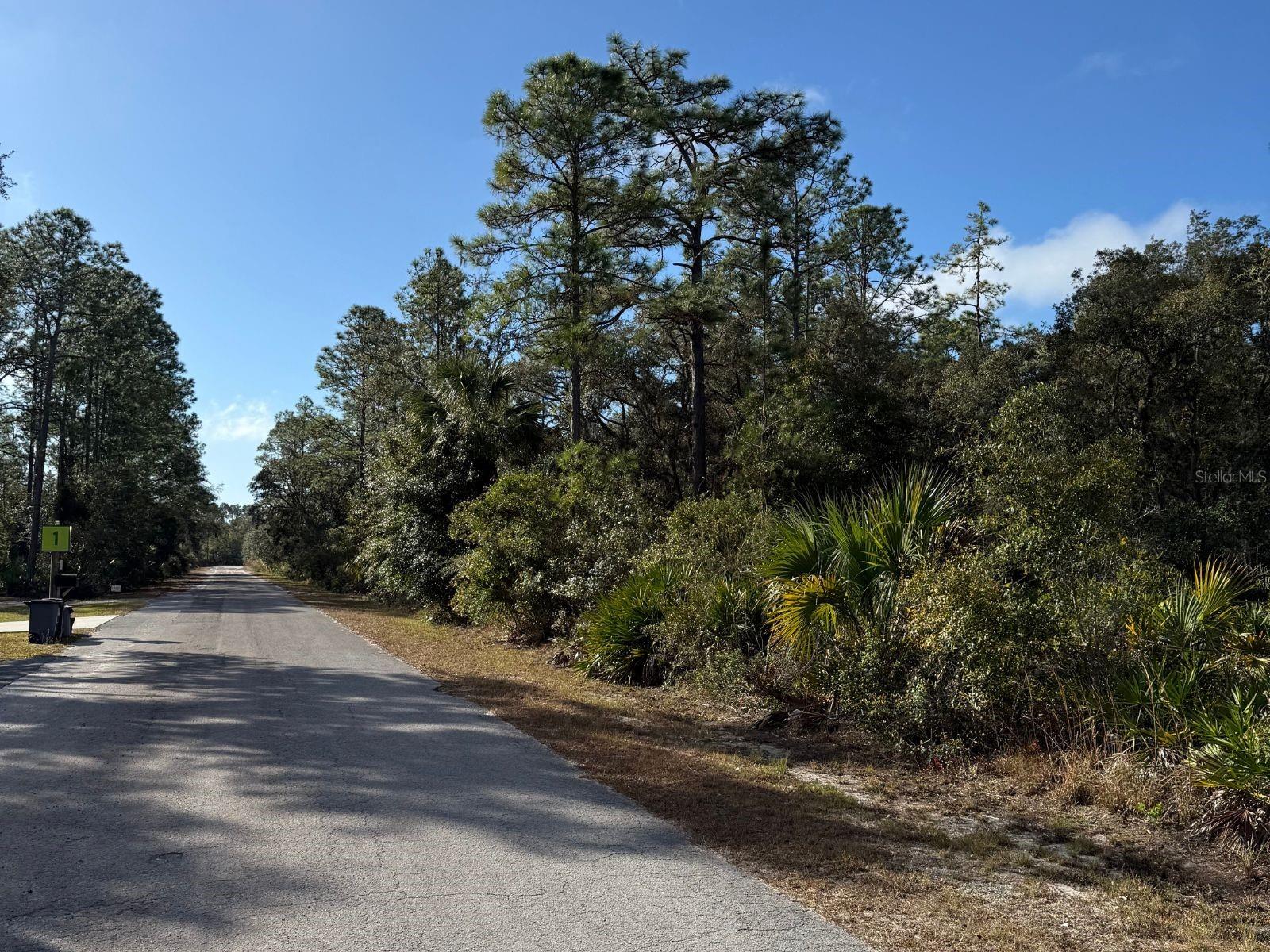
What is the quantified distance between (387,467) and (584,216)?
356 inches

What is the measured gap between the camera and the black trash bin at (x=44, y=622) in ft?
54.5

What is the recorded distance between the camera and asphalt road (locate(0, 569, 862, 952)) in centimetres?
394

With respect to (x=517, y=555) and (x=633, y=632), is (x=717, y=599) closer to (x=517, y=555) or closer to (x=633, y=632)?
(x=633, y=632)

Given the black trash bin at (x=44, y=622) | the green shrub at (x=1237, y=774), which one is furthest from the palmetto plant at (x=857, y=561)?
the black trash bin at (x=44, y=622)

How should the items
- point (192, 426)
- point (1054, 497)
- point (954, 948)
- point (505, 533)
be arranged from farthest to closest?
point (192, 426) < point (505, 533) < point (1054, 497) < point (954, 948)

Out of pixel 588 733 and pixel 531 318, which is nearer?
pixel 588 733

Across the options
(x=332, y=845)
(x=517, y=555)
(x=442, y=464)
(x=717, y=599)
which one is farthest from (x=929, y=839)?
(x=442, y=464)

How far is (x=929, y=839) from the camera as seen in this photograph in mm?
5633

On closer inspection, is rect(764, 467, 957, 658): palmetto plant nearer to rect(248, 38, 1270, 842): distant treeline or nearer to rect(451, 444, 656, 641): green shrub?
rect(248, 38, 1270, 842): distant treeline

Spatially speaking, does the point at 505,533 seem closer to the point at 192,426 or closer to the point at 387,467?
the point at 387,467

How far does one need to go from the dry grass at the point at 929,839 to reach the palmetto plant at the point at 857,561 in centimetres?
118

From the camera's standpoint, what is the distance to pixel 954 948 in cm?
395

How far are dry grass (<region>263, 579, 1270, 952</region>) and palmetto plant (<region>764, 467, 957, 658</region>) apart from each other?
1181 millimetres

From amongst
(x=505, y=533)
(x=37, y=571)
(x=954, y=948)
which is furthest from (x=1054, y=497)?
(x=37, y=571)
